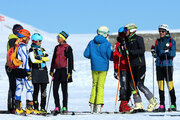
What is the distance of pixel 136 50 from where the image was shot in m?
8.66

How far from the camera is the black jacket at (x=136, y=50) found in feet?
28.5

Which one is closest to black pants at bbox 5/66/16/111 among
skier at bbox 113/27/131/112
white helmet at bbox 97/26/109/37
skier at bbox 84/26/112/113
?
skier at bbox 84/26/112/113

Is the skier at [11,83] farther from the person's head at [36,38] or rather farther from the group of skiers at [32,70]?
the person's head at [36,38]

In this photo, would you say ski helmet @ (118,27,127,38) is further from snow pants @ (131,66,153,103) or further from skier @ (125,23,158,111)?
snow pants @ (131,66,153,103)

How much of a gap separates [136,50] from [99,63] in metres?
0.79

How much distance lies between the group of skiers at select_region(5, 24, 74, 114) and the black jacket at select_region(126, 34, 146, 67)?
4.08 feet

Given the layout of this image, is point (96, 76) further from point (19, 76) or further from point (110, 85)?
point (110, 85)

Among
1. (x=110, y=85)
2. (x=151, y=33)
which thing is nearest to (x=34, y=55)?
(x=110, y=85)

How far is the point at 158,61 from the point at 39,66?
2.51m

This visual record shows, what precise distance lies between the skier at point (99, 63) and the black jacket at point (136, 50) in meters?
0.43

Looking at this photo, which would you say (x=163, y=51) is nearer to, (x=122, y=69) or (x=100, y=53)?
(x=122, y=69)

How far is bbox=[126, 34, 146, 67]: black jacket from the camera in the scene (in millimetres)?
8672

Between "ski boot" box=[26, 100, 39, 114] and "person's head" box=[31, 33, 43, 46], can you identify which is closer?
"ski boot" box=[26, 100, 39, 114]

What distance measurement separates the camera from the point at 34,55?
857 centimetres
